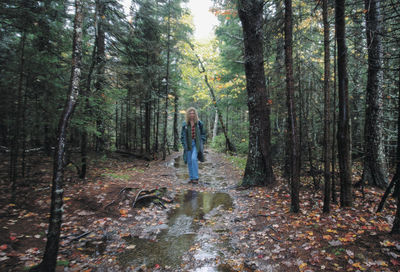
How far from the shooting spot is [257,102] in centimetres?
668

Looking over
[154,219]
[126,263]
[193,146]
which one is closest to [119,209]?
[154,219]

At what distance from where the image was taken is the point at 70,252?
11.8 ft

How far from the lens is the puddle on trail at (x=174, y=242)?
338 centimetres

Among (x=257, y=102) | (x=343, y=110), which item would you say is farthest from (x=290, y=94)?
(x=257, y=102)

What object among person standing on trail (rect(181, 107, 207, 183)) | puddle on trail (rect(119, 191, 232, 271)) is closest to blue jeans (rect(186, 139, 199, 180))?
person standing on trail (rect(181, 107, 207, 183))

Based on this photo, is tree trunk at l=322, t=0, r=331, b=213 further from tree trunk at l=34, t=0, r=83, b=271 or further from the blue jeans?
the blue jeans

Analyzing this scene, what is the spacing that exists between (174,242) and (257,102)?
4.88 m

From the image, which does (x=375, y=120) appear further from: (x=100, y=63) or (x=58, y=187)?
(x=100, y=63)

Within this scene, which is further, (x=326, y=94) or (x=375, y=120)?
(x=375, y=120)

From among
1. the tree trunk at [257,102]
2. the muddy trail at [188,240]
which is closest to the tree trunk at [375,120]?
the tree trunk at [257,102]

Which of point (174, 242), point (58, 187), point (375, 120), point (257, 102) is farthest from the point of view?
point (257, 102)

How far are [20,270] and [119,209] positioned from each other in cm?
240

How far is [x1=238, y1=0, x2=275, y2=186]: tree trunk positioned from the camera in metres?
6.60

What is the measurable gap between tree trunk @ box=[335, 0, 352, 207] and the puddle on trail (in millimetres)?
2821
